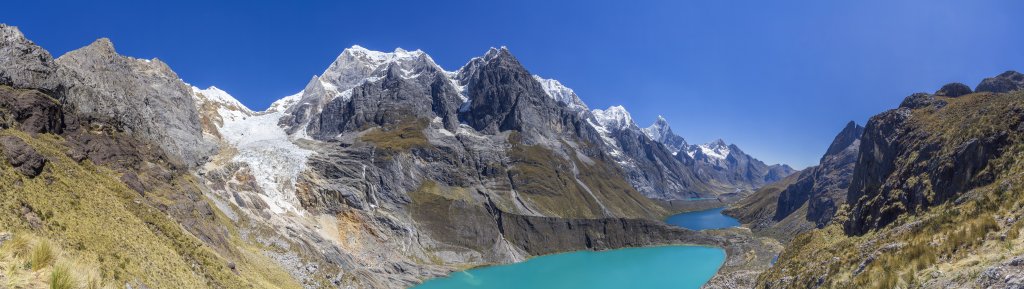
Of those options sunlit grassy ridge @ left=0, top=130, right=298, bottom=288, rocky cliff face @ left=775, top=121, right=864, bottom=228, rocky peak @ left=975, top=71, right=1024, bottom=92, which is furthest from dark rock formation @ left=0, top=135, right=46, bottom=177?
rocky cliff face @ left=775, top=121, right=864, bottom=228

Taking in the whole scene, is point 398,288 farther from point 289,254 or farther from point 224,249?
point 224,249

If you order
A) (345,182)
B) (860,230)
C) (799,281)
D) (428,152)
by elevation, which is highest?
(428,152)

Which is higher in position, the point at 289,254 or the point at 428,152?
the point at 428,152

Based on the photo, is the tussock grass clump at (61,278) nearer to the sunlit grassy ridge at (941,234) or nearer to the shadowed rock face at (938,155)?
the sunlit grassy ridge at (941,234)

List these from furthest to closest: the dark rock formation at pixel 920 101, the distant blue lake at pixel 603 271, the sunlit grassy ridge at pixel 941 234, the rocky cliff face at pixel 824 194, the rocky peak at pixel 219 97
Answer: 1. the rocky peak at pixel 219 97
2. the rocky cliff face at pixel 824 194
3. the distant blue lake at pixel 603 271
4. the dark rock formation at pixel 920 101
5. the sunlit grassy ridge at pixel 941 234

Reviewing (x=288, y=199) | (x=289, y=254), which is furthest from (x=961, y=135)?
(x=288, y=199)

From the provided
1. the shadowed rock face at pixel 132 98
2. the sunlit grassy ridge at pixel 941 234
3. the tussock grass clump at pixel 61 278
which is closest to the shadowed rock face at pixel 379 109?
the shadowed rock face at pixel 132 98

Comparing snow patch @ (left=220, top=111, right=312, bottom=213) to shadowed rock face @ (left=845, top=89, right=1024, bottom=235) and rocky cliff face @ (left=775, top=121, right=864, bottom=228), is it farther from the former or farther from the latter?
rocky cliff face @ (left=775, top=121, right=864, bottom=228)

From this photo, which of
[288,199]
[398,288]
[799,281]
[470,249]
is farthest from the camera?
[470,249]
